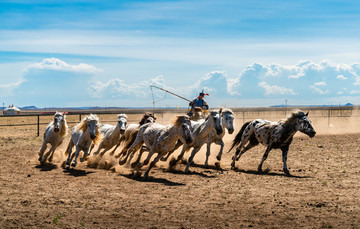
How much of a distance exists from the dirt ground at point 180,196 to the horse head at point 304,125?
4.11 ft

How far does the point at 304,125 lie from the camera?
11852mm

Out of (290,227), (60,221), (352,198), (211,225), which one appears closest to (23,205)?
(60,221)

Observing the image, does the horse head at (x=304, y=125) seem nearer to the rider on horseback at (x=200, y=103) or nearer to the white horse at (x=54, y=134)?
the rider on horseback at (x=200, y=103)

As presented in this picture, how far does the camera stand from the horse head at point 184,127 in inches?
411

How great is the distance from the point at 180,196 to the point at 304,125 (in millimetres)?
5059

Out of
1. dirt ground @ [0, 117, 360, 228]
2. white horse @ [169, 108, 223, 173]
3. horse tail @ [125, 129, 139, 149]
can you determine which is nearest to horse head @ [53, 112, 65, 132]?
dirt ground @ [0, 117, 360, 228]

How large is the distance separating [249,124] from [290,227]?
7.12 m

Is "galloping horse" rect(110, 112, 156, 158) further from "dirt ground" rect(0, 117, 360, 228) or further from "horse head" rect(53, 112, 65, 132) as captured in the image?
"horse head" rect(53, 112, 65, 132)

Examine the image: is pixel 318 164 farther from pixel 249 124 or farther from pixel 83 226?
pixel 83 226

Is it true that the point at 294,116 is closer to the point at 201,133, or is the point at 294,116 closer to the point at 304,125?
the point at 304,125

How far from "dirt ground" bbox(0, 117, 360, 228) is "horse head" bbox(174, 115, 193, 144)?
1178mm

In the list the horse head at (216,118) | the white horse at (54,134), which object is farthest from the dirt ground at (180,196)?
the horse head at (216,118)

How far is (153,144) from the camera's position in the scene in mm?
10984

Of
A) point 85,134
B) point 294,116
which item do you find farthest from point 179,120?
point 294,116
